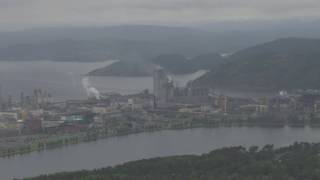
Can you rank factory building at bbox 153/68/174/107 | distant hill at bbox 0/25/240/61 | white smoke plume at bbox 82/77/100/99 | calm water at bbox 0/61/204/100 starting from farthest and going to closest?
1. distant hill at bbox 0/25/240/61
2. calm water at bbox 0/61/204/100
3. white smoke plume at bbox 82/77/100/99
4. factory building at bbox 153/68/174/107

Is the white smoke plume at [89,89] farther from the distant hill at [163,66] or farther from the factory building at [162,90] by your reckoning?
the factory building at [162,90]

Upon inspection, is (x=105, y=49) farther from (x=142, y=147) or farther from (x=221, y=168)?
(x=221, y=168)

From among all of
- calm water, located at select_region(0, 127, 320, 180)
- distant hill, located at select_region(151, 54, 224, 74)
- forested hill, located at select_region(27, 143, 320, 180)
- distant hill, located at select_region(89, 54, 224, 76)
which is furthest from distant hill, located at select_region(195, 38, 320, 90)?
forested hill, located at select_region(27, 143, 320, 180)

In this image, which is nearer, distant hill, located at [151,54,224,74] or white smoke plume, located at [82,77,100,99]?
white smoke plume, located at [82,77,100,99]

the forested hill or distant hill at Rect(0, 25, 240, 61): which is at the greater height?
distant hill at Rect(0, 25, 240, 61)

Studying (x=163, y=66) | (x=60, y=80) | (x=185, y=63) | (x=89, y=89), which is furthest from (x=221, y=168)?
(x=185, y=63)

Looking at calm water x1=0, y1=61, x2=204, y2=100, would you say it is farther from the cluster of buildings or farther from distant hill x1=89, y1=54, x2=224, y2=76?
the cluster of buildings

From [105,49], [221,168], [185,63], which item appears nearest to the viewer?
[221,168]
